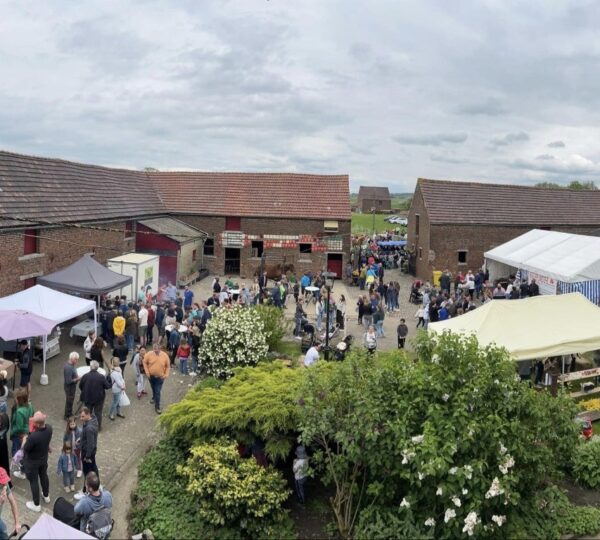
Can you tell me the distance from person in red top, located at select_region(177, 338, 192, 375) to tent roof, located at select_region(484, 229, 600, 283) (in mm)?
13338

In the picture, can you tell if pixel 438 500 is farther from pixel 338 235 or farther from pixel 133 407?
pixel 338 235

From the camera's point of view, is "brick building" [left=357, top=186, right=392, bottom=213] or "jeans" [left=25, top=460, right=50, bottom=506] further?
"brick building" [left=357, top=186, right=392, bottom=213]

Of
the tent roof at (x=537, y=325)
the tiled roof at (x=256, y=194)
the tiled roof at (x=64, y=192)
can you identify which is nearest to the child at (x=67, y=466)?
the tiled roof at (x=64, y=192)

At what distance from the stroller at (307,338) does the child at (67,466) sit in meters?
8.26

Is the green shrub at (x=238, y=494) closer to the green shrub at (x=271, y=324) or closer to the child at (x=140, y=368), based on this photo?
the child at (x=140, y=368)

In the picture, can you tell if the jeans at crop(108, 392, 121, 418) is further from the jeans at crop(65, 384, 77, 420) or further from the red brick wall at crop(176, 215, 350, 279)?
the red brick wall at crop(176, 215, 350, 279)

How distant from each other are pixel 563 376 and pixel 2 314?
13.1 meters

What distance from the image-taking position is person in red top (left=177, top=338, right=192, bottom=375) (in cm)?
1389

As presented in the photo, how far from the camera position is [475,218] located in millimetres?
31281

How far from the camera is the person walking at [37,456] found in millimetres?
7668

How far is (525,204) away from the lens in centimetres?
3341

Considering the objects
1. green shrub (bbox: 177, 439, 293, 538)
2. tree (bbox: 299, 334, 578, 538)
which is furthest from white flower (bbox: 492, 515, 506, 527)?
green shrub (bbox: 177, 439, 293, 538)

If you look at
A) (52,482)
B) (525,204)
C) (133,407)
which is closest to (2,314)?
(133,407)

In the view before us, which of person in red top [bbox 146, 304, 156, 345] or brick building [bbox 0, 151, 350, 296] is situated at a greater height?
brick building [bbox 0, 151, 350, 296]
